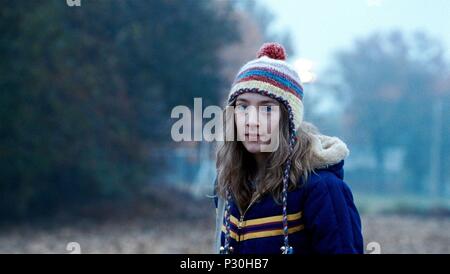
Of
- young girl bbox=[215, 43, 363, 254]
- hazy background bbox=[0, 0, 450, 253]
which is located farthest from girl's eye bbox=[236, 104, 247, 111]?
hazy background bbox=[0, 0, 450, 253]

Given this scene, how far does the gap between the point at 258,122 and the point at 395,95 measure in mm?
28157

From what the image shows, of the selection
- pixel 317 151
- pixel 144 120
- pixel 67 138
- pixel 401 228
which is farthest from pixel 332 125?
pixel 317 151

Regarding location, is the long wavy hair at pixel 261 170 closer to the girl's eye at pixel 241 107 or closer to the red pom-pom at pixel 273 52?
the girl's eye at pixel 241 107

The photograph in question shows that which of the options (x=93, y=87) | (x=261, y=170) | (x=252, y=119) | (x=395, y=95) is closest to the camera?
(x=252, y=119)

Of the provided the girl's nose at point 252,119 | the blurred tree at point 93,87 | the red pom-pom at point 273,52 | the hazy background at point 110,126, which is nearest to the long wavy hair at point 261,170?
the girl's nose at point 252,119

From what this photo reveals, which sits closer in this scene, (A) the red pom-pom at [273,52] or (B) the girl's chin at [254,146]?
(B) the girl's chin at [254,146]

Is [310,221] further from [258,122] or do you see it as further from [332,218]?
[258,122]

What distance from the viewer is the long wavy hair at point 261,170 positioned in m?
2.03

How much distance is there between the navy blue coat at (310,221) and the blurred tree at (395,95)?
22.1 metres

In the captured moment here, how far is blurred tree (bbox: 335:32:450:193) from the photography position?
25.7 metres

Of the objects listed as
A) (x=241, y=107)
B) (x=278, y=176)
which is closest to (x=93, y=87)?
(x=241, y=107)

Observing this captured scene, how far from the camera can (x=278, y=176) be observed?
80.4 inches

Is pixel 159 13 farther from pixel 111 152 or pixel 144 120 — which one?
pixel 111 152

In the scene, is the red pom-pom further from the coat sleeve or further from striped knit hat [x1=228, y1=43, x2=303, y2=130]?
the coat sleeve
